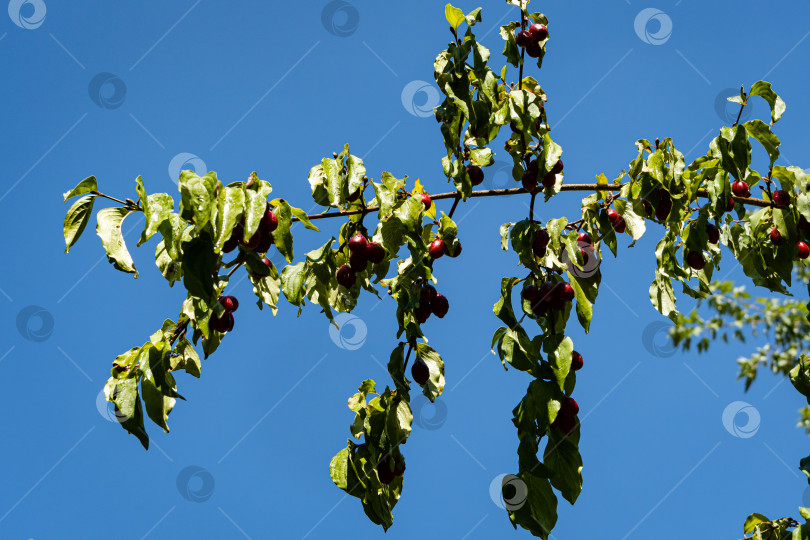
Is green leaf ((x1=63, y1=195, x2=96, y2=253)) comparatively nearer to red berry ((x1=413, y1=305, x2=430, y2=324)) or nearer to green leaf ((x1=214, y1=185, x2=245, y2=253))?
green leaf ((x1=214, y1=185, x2=245, y2=253))

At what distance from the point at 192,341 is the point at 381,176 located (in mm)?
803

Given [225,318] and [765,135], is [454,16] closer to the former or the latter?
[765,135]

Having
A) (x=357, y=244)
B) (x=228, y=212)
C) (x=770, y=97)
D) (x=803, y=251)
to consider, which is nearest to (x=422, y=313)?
(x=357, y=244)

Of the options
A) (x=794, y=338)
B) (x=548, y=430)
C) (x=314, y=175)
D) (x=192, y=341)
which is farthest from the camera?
(x=794, y=338)

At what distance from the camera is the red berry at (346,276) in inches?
93.6

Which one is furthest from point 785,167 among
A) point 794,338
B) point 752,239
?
point 794,338

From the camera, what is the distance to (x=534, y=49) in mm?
2549

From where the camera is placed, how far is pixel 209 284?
174cm

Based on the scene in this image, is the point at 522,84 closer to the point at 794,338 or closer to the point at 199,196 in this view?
the point at 199,196

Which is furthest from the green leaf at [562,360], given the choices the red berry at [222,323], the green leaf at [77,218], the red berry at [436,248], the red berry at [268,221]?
the green leaf at [77,218]

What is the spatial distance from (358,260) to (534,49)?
37.9 inches

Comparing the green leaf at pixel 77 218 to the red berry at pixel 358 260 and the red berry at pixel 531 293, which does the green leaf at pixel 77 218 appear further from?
the red berry at pixel 531 293

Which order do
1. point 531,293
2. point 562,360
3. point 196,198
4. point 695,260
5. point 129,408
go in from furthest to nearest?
point 695,260 < point 531,293 < point 129,408 < point 562,360 < point 196,198

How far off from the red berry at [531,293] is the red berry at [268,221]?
0.73 m
